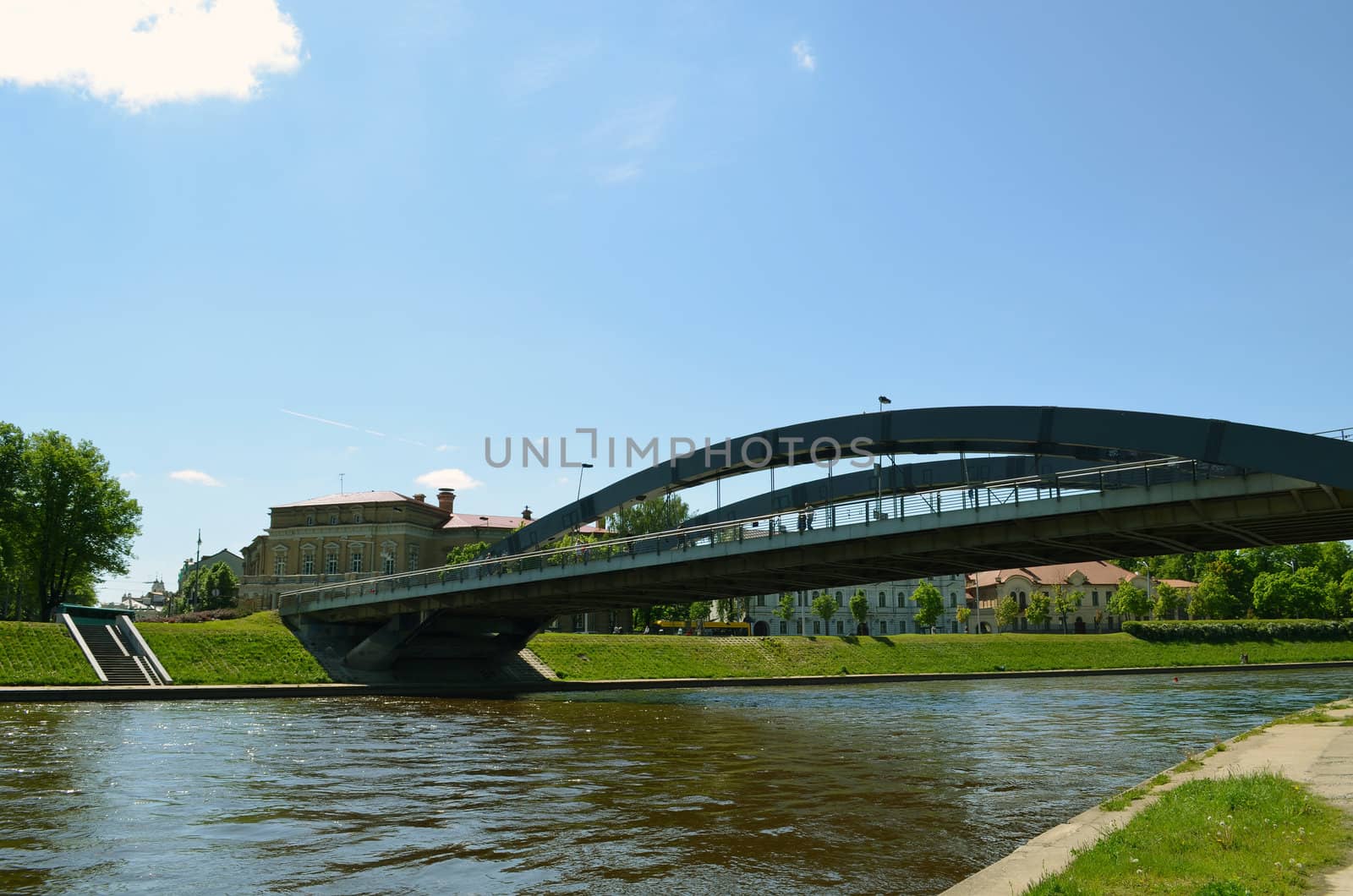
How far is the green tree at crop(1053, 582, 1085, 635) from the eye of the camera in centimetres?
11300

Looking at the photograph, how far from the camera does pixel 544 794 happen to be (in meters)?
18.5

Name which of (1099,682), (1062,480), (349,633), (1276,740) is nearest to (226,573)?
(349,633)

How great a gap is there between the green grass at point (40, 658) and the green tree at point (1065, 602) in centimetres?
9422

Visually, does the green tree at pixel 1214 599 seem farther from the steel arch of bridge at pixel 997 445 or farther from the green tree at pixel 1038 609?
the steel arch of bridge at pixel 997 445

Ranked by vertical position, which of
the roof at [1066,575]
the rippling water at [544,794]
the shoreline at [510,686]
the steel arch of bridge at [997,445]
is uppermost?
the steel arch of bridge at [997,445]

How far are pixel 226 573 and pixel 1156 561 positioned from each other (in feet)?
386

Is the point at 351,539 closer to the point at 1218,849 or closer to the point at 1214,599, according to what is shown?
the point at 1214,599

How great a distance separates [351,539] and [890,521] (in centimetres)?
8047

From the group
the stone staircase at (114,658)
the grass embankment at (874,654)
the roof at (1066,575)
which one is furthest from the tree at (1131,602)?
the stone staircase at (114,658)

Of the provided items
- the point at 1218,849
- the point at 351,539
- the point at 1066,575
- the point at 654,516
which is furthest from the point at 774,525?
the point at 1066,575

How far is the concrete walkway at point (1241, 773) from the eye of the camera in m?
9.12

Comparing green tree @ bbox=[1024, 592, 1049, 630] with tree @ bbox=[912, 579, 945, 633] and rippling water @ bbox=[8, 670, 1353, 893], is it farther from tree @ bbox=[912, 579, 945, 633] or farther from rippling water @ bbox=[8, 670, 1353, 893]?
rippling water @ bbox=[8, 670, 1353, 893]

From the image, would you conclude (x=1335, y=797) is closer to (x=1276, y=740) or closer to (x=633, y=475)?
(x=1276, y=740)

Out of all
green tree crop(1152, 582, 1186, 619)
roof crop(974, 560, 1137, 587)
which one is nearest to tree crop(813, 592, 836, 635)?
roof crop(974, 560, 1137, 587)
